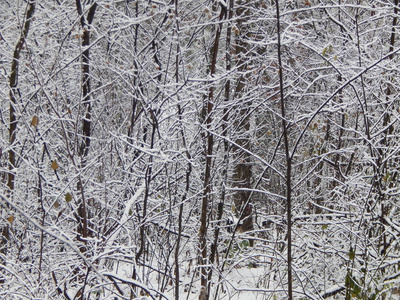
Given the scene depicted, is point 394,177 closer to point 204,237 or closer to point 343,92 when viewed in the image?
point 343,92

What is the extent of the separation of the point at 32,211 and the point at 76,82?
2.37 metres

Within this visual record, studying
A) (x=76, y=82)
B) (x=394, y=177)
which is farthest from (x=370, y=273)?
(x=76, y=82)

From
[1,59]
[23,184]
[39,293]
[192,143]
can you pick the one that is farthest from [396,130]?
[1,59]

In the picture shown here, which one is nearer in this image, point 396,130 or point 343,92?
point 396,130

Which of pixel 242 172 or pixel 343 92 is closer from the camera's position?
pixel 343 92

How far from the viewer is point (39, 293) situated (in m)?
3.18

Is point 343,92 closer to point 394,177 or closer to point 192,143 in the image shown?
point 394,177

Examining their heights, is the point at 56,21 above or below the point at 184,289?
above

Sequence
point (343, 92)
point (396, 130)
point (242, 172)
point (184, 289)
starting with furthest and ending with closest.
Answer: point (242, 172)
point (184, 289)
point (343, 92)
point (396, 130)

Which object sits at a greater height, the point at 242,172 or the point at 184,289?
the point at 242,172

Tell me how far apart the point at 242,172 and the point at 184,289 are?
11.9 ft

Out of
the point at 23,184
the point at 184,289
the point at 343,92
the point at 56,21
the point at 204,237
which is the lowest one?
the point at 184,289

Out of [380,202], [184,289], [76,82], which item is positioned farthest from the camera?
[184,289]

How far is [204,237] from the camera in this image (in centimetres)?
445
